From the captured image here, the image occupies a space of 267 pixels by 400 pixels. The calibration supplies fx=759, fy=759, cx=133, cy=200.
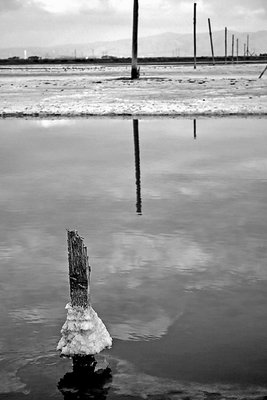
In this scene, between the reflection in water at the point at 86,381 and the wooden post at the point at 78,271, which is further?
the wooden post at the point at 78,271

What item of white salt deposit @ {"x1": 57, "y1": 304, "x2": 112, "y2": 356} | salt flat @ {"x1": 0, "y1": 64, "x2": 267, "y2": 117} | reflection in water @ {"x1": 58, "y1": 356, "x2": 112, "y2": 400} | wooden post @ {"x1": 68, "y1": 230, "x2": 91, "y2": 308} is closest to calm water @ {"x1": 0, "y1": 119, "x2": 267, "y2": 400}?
reflection in water @ {"x1": 58, "y1": 356, "x2": 112, "y2": 400}

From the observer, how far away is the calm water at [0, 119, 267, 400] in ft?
22.4

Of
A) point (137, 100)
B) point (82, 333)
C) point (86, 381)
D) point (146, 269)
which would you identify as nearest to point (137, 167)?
point (146, 269)

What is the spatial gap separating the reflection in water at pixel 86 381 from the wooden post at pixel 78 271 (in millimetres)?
536

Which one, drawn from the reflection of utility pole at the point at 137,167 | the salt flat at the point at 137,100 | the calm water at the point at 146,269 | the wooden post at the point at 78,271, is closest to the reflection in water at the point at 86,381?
the calm water at the point at 146,269

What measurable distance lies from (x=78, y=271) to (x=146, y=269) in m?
2.79

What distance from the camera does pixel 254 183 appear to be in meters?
15.9

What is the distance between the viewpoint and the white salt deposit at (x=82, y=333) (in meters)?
7.01

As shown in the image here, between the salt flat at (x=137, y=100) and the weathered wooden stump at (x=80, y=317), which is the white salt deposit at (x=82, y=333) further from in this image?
the salt flat at (x=137, y=100)

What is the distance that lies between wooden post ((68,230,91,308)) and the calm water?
615mm

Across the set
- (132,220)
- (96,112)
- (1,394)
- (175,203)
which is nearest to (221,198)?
(175,203)

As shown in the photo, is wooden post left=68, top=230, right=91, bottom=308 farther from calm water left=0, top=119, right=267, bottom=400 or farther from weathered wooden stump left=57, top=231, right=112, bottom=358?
calm water left=0, top=119, right=267, bottom=400

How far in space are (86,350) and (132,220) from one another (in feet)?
18.3

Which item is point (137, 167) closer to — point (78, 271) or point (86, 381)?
point (78, 271)
